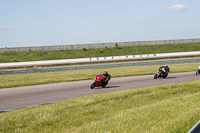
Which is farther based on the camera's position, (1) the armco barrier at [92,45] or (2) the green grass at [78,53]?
(1) the armco barrier at [92,45]

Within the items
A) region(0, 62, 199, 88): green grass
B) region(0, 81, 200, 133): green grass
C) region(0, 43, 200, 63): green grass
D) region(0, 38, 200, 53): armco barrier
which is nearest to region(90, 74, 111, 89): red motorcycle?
region(0, 81, 200, 133): green grass

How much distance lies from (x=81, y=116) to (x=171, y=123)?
3.74m

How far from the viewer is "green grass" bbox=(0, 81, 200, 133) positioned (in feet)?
26.0

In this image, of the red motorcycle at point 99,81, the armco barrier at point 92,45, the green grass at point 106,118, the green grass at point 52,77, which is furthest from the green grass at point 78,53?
the green grass at point 106,118

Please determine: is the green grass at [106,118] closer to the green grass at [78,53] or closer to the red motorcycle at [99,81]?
the red motorcycle at [99,81]

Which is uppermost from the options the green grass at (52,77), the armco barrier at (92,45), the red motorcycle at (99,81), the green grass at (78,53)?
the armco barrier at (92,45)

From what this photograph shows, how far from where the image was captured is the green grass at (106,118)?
312 inches

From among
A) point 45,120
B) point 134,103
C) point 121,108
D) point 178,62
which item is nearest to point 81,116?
point 45,120

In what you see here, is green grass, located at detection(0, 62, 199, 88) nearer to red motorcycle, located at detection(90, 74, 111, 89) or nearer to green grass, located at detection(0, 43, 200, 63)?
red motorcycle, located at detection(90, 74, 111, 89)

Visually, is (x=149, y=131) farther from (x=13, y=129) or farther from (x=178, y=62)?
(x=178, y=62)

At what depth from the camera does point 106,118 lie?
31.4 ft

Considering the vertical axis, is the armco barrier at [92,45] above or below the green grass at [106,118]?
above

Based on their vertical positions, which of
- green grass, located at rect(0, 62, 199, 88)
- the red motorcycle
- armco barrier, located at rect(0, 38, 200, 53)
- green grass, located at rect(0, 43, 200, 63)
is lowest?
green grass, located at rect(0, 62, 199, 88)

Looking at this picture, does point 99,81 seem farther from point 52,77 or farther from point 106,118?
point 52,77
